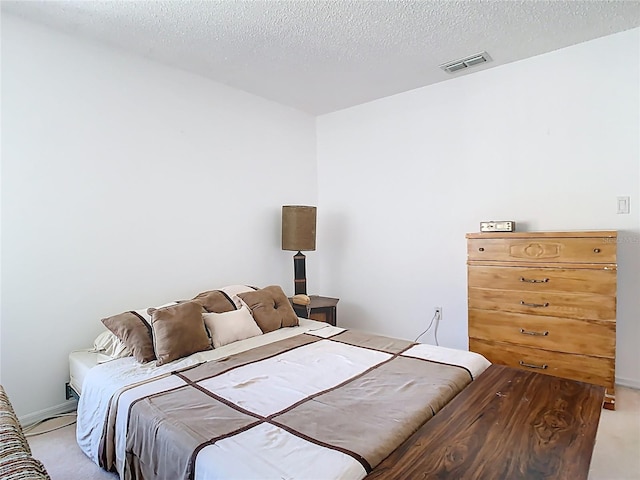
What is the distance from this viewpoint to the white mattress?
2.25 metres

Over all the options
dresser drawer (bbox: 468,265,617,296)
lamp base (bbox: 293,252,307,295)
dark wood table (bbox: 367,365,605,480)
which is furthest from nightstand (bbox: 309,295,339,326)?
dark wood table (bbox: 367,365,605,480)

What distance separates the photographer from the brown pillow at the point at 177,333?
220 centimetres

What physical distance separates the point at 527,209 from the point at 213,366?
264 cm

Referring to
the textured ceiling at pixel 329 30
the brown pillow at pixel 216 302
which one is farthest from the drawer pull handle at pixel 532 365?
the textured ceiling at pixel 329 30

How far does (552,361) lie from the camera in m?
2.56

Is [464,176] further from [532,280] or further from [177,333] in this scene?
[177,333]

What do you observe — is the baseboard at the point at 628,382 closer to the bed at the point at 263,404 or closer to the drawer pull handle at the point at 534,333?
the drawer pull handle at the point at 534,333

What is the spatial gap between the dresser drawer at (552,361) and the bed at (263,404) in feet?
2.38

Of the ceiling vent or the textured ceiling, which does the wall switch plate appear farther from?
the ceiling vent

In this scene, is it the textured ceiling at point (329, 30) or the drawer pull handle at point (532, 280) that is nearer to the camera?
the textured ceiling at point (329, 30)

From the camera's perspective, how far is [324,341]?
2.53 metres

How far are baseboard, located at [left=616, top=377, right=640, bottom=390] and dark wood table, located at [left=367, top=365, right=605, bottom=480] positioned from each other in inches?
53.4

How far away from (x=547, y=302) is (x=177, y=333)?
239 cm

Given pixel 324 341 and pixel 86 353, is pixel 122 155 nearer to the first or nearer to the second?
pixel 86 353
